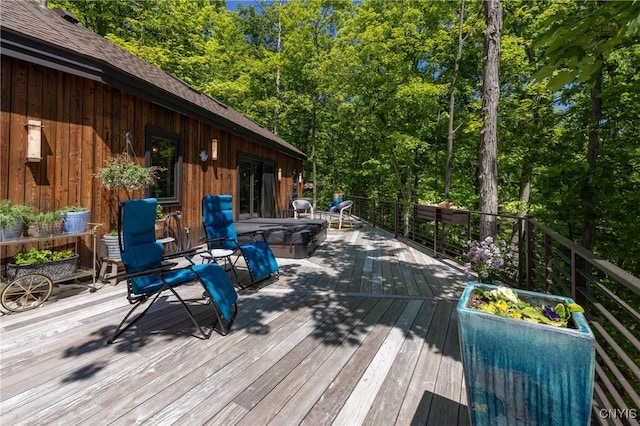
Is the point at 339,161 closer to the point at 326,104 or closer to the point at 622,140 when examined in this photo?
the point at 326,104

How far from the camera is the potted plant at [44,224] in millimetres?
3131

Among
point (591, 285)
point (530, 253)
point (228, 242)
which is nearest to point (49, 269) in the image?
point (228, 242)

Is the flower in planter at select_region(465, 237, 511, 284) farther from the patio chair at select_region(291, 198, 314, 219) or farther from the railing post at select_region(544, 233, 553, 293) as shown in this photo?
the patio chair at select_region(291, 198, 314, 219)

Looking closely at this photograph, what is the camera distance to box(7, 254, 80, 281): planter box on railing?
2.96 m

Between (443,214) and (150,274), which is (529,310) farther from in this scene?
(443,214)

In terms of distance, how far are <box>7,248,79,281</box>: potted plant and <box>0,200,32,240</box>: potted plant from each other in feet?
0.76

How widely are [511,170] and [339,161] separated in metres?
12.1

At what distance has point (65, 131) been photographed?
12.3 feet

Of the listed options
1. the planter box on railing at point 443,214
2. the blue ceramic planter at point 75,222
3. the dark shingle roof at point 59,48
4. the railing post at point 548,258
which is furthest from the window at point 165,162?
the railing post at point 548,258

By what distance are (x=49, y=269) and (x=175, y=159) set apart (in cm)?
295

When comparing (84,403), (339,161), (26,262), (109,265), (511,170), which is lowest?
(84,403)

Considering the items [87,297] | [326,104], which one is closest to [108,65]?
[87,297]

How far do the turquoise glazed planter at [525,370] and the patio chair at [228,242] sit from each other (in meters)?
3.00

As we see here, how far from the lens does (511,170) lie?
10.4 m
